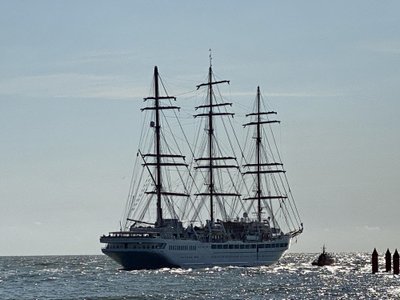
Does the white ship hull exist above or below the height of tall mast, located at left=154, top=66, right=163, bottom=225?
below

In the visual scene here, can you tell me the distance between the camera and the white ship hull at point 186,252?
131 m

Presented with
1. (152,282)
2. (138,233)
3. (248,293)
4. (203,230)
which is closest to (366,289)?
(248,293)

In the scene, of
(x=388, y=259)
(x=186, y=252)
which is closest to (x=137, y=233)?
(x=186, y=252)

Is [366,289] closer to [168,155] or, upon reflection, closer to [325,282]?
[325,282]

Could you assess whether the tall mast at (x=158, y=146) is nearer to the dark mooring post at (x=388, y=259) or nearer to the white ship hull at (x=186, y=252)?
the white ship hull at (x=186, y=252)

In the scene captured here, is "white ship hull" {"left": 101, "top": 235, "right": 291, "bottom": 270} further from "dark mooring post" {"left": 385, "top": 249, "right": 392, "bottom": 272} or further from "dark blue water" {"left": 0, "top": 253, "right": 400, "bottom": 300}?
"dark mooring post" {"left": 385, "top": 249, "right": 392, "bottom": 272}

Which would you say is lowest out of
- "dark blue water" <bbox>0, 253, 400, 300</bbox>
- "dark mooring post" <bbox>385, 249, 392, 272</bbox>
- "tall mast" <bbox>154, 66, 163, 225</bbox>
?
"dark blue water" <bbox>0, 253, 400, 300</bbox>

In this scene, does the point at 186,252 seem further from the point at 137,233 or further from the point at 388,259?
the point at 388,259

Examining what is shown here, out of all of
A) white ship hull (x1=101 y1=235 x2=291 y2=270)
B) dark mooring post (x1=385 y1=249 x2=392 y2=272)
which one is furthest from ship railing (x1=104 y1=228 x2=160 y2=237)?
dark mooring post (x1=385 y1=249 x2=392 y2=272)

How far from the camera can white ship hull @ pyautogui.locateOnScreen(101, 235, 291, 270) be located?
131 m

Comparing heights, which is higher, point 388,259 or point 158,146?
point 158,146

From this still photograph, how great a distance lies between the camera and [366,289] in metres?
94.3

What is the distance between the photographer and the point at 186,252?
5497 inches

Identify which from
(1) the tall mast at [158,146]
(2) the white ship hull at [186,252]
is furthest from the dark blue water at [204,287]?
(1) the tall mast at [158,146]
